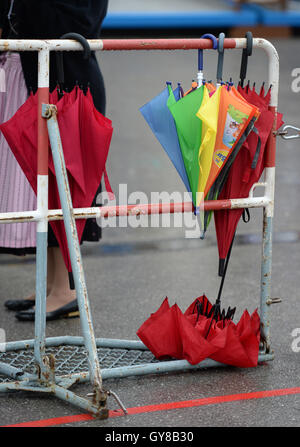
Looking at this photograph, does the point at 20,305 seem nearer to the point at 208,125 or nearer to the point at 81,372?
the point at 81,372

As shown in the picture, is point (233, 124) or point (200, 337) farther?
point (200, 337)

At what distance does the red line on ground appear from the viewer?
3.05 metres

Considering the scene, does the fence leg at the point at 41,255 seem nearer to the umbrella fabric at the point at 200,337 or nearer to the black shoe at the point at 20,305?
the umbrella fabric at the point at 200,337

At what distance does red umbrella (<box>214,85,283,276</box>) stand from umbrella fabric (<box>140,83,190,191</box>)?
0.23 metres

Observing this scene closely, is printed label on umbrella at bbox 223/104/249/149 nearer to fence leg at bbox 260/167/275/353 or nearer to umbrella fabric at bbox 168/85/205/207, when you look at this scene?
umbrella fabric at bbox 168/85/205/207

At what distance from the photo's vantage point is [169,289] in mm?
4824

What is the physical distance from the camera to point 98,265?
5297 mm

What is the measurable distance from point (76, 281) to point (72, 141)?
0.55 metres

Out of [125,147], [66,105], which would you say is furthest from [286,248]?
[125,147]

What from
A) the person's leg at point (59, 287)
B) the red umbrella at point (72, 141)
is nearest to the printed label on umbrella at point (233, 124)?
the red umbrella at point (72, 141)

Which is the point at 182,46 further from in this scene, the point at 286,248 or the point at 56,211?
the point at 286,248

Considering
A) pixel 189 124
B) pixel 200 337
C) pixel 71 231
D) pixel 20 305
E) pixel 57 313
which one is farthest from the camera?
pixel 20 305

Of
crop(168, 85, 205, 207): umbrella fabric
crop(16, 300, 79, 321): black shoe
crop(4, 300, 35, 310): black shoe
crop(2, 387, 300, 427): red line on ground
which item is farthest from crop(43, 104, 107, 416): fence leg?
crop(4, 300, 35, 310): black shoe

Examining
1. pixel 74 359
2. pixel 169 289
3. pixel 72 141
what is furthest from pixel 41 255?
pixel 169 289
